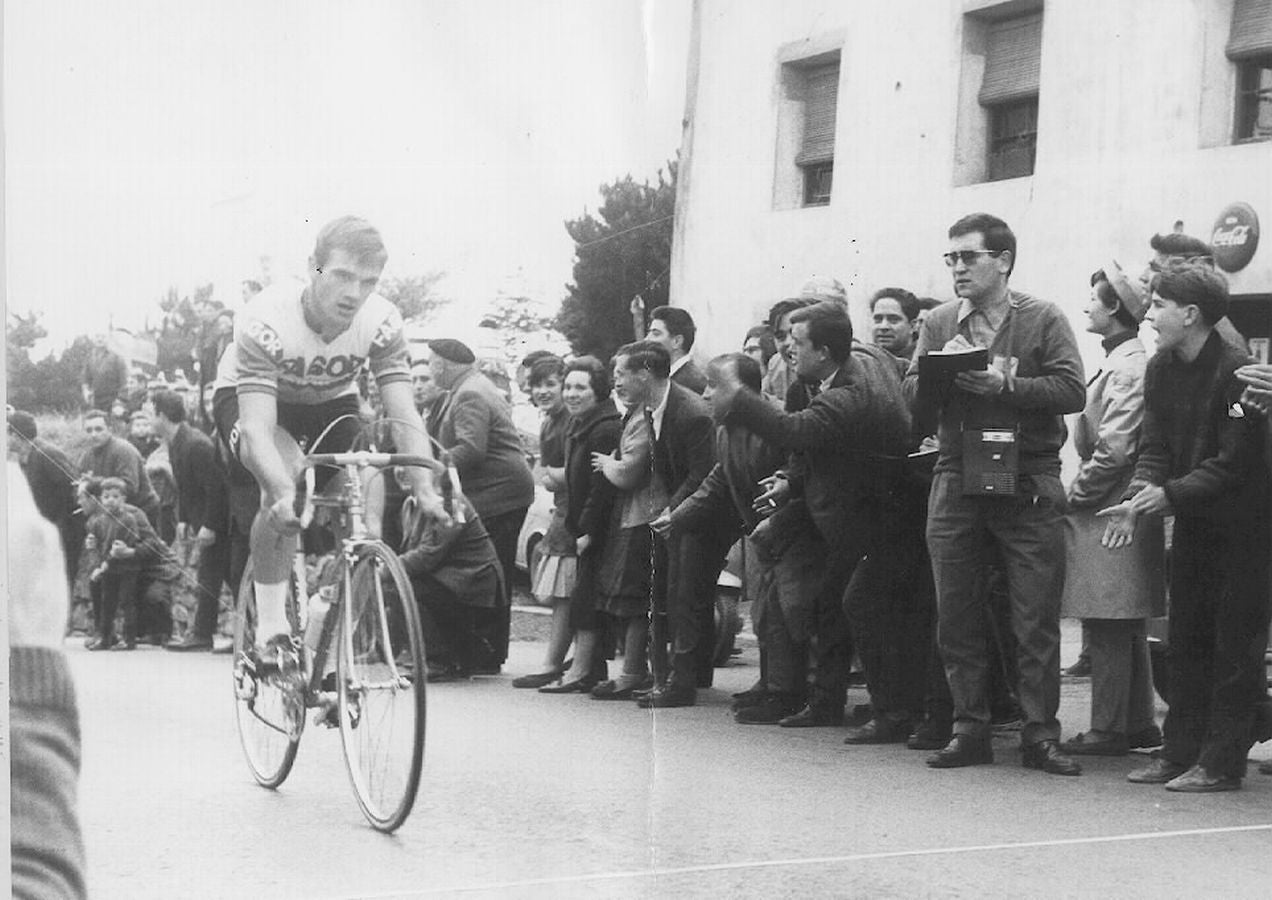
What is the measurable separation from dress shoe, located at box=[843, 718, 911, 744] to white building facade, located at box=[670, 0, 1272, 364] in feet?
3.99

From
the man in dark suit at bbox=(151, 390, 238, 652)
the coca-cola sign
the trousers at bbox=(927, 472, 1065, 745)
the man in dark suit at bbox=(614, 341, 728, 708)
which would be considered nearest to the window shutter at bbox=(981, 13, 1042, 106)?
the coca-cola sign

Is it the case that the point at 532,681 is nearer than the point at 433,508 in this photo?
No

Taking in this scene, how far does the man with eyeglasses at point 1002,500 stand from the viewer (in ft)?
20.6

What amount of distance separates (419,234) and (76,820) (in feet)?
4.38

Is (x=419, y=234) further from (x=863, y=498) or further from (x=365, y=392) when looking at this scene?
(x=863, y=498)

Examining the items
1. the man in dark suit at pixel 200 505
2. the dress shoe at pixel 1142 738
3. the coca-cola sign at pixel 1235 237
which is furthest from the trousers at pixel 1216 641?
the man in dark suit at pixel 200 505

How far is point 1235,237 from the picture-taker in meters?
6.82

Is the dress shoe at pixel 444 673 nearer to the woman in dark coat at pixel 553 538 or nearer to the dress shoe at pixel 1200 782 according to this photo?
the woman in dark coat at pixel 553 538

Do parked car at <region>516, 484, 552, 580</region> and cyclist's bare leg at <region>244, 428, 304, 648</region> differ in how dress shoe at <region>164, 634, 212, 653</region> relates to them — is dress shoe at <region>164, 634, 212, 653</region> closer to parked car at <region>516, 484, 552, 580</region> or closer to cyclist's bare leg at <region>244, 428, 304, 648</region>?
cyclist's bare leg at <region>244, 428, 304, 648</region>

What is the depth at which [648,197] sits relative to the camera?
514 cm

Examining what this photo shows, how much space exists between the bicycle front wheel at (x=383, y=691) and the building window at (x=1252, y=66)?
308 cm

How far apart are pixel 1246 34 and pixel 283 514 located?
10.9 ft

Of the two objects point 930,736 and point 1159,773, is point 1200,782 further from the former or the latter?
point 930,736

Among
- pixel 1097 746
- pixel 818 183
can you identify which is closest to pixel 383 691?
pixel 818 183
